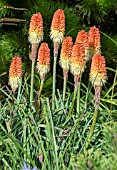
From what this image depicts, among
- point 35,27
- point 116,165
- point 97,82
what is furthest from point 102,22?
point 116,165

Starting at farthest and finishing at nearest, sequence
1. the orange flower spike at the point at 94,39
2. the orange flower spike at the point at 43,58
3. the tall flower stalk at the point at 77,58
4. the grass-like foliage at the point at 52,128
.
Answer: the orange flower spike at the point at 94,39 → the orange flower spike at the point at 43,58 → the tall flower stalk at the point at 77,58 → the grass-like foliage at the point at 52,128

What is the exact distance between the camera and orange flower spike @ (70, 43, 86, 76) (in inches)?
118

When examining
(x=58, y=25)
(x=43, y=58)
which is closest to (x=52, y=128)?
(x=43, y=58)

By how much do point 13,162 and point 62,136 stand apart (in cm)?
32

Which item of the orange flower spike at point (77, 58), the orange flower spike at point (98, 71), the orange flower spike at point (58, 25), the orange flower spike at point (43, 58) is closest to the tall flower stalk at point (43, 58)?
the orange flower spike at point (43, 58)

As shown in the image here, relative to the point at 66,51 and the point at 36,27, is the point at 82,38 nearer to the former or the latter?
the point at 66,51

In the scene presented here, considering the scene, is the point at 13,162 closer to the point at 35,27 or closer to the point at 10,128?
the point at 10,128

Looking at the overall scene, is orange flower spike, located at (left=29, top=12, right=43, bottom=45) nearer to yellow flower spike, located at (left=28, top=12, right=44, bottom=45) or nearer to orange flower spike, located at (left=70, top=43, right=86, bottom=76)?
yellow flower spike, located at (left=28, top=12, right=44, bottom=45)

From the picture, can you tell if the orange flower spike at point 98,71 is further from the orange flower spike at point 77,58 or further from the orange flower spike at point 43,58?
the orange flower spike at point 43,58

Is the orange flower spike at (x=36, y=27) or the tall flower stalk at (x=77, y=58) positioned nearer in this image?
the tall flower stalk at (x=77, y=58)

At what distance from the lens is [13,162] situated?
2777 millimetres

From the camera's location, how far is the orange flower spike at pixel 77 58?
2994 mm

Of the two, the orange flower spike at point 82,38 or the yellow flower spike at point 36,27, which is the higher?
the yellow flower spike at point 36,27

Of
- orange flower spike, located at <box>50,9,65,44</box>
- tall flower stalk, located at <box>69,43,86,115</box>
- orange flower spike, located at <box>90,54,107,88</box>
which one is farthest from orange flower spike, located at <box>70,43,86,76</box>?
orange flower spike, located at <box>50,9,65,44</box>
